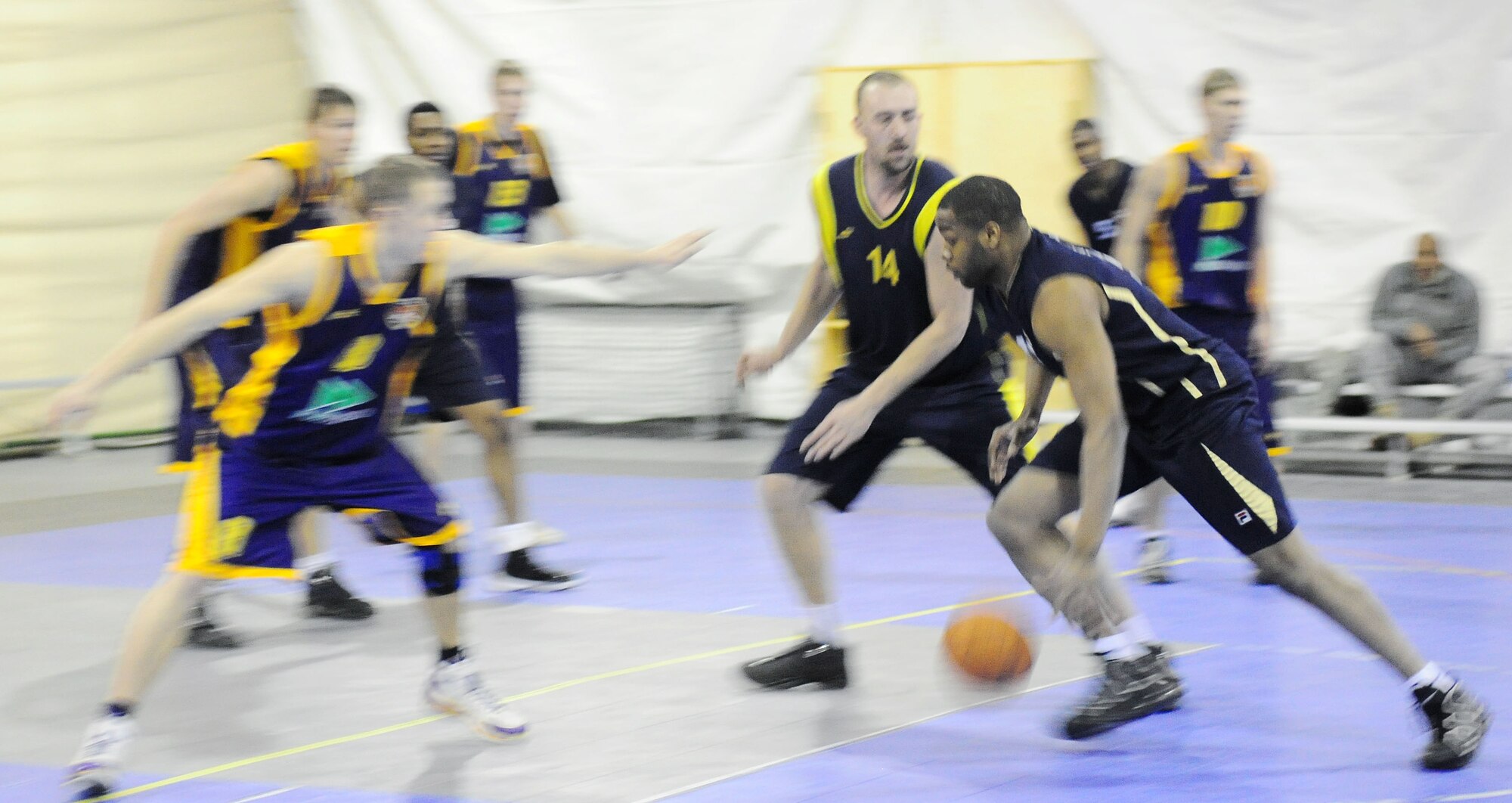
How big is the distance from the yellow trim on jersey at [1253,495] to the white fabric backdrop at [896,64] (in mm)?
7012

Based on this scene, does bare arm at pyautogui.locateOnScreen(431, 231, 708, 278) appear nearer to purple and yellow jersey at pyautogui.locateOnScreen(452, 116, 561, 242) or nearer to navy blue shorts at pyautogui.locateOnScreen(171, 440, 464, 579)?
navy blue shorts at pyautogui.locateOnScreen(171, 440, 464, 579)

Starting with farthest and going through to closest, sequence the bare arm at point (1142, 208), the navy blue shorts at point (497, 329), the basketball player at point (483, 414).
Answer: the navy blue shorts at point (497, 329)
the bare arm at point (1142, 208)
the basketball player at point (483, 414)

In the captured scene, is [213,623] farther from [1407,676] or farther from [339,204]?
[1407,676]

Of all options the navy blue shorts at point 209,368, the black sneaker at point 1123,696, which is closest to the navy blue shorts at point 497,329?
the navy blue shorts at point 209,368

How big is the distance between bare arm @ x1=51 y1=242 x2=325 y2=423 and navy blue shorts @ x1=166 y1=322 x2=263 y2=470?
1.31 m

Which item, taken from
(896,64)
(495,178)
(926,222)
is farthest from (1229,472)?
(896,64)

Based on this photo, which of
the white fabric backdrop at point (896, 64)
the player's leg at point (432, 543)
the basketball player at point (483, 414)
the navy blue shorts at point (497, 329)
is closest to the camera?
the player's leg at point (432, 543)

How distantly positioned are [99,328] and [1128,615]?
9766 millimetres

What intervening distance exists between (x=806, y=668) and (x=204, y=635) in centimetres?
221

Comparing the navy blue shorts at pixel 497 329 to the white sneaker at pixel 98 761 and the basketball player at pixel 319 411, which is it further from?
the white sneaker at pixel 98 761

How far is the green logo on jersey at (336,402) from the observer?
4.15 metres

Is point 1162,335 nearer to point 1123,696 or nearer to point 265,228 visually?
point 1123,696

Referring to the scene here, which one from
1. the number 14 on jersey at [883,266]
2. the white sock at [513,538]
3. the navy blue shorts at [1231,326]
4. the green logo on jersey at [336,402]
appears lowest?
the white sock at [513,538]

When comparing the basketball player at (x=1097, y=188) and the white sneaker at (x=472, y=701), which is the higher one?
the basketball player at (x=1097, y=188)
